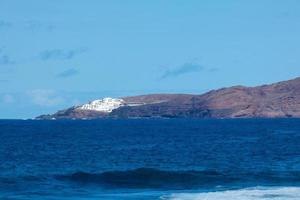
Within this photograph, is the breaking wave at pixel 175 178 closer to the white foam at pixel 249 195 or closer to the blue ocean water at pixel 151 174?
the blue ocean water at pixel 151 174

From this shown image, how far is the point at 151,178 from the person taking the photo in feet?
194

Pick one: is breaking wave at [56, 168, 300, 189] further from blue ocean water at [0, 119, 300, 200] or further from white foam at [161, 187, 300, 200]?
white foam at [161, 187, 300, 200]

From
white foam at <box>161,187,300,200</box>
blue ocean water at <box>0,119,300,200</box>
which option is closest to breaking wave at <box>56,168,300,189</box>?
blue ocean water at <box>0,119,300,200</box>

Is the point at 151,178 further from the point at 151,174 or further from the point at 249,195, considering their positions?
the point at 249,195

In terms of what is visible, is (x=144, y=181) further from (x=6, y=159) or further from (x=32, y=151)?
(x=32, y=151)

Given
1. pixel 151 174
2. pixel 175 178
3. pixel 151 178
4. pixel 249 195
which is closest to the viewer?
pixel 249 195

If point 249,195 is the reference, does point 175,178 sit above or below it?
above

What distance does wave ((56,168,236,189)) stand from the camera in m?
55.7

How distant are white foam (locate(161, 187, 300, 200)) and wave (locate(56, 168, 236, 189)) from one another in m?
5.99

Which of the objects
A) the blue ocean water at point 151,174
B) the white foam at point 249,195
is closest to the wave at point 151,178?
the blue ocean water at point 151,174

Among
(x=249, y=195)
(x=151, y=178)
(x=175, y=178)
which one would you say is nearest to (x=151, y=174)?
(x=151, y=178)

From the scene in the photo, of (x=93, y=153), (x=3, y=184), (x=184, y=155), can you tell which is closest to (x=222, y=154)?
(x=184, y=155)

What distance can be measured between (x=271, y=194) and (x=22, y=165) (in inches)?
1165

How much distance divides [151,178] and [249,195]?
14.1 meters
